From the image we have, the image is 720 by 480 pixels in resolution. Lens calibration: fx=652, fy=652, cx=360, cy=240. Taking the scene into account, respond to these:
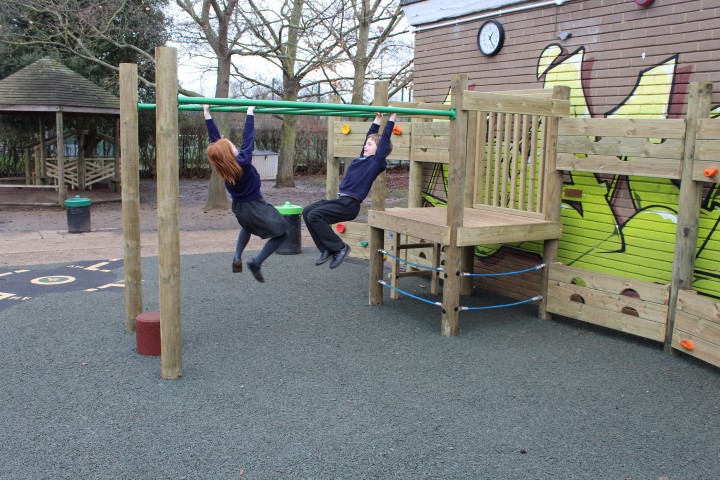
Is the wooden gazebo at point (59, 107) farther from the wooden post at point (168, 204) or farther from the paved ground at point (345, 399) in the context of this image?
the wooden post at point (168, 204)

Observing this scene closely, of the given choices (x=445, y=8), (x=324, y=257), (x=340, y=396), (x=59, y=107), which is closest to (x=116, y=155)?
(x=59, y=107)

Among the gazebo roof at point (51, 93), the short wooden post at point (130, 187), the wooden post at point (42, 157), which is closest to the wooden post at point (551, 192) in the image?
the short wooden post at point (130, 187)

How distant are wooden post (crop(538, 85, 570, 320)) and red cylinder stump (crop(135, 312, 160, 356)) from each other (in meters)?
3.95

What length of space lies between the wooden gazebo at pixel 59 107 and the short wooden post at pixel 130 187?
1155 cm

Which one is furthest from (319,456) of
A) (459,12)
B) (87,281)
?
(459,12)

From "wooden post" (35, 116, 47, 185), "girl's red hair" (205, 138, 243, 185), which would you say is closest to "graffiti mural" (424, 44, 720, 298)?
"girl's red hair" (205, 138, 243, 185)

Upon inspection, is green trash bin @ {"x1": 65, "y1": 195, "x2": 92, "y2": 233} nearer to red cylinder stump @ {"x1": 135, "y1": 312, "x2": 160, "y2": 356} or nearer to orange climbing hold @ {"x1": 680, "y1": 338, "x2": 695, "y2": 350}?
red cylinder stump @ {"x1": 135, "y1": 312, "x2": 160, "y2": 356}

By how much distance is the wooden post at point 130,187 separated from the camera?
5.64 m

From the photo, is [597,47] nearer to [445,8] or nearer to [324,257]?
[445,8]

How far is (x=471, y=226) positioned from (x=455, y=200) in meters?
0.31

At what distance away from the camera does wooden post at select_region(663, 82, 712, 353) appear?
5.48 metres

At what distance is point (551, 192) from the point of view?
22.5 feet

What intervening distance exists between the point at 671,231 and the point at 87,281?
6.89 m

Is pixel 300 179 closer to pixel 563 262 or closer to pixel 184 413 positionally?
pixel 563 262
